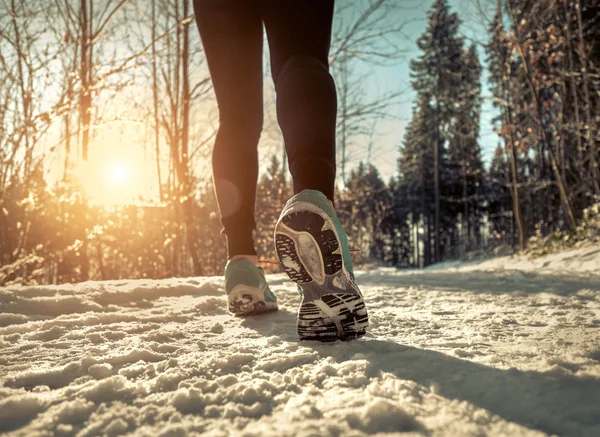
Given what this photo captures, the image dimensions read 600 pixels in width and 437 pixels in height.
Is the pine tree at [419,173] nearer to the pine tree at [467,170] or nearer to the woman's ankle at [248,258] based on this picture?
the pine tree at [467,170]

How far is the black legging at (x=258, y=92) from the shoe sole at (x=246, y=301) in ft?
0.43

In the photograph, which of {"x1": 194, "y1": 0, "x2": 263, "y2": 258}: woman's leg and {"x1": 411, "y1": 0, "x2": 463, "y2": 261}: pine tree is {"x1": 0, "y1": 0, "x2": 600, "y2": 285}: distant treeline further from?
{"x1": 411, "y1": 0, "x2": 463, "y2": 261}: pine tree

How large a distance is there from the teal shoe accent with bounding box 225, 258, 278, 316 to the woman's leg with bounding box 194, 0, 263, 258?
6cm

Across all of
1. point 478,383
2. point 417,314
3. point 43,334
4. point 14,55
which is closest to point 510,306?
point 417,314

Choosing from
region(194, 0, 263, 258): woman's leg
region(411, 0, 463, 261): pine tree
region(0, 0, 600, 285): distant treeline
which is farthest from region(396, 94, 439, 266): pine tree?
region(194, 0, 263, 258): woman's leg

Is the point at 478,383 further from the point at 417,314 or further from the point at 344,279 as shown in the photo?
the point at 417,314

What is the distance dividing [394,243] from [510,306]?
1294 inches

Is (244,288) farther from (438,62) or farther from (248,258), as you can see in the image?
(438,62)

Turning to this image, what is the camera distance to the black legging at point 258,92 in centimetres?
96

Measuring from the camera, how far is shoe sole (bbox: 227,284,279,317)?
126 centimetres

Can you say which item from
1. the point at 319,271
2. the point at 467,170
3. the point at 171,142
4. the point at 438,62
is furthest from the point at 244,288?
the point at 438,62

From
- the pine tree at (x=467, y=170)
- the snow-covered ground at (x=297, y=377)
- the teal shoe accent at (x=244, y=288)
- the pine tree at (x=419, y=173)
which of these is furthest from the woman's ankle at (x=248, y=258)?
the pine tree at (x=419, y=173)

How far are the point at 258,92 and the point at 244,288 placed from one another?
2.16 feet

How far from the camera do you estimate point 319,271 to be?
848 millimetres
